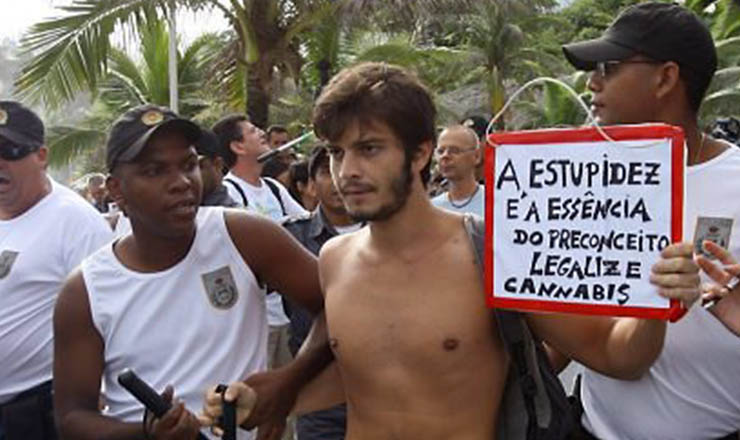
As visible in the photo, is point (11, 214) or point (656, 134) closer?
point (656, 134)

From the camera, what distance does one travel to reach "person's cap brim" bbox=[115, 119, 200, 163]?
133 inches

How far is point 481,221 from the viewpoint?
2961 mm

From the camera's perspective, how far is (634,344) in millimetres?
2549

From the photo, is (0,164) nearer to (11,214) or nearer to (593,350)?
(11,214)

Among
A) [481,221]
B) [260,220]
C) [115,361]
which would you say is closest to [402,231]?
[481,221]

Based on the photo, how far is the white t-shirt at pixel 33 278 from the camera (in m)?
4.40

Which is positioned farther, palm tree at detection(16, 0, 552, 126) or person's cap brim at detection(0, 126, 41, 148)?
palm tree at detection(16, 0, 552, 126)

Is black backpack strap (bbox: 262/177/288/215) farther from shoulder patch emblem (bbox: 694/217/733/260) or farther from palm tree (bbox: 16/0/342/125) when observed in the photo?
palm tree (bbox: 16/0/342/125)

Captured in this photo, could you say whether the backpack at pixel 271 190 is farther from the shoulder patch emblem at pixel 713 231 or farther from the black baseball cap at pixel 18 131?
the shoulder patch emblem at pixel 713 231

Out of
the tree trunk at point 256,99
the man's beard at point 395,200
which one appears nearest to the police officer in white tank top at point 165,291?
the man's beard at point 395,200

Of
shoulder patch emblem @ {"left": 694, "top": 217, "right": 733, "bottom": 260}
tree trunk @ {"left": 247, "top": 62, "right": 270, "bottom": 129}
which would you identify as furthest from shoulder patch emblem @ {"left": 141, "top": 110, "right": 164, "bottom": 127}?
tree trunk @ {"left": 247, "top": 62, "right": 270, "bottom": 129}

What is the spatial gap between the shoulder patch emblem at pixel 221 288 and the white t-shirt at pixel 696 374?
1238 millimetres

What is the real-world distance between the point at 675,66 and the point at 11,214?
9.85 feet

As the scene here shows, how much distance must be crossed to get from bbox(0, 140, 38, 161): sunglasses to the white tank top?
1344 millimetres
